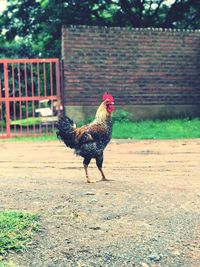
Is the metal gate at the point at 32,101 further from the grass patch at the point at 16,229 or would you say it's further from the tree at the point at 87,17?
the grass patch at the point at 16,229

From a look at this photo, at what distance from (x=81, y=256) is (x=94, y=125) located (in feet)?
8.30

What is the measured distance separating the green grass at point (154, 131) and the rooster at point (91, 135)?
4.73 m

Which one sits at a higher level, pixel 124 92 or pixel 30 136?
pixel 124 92


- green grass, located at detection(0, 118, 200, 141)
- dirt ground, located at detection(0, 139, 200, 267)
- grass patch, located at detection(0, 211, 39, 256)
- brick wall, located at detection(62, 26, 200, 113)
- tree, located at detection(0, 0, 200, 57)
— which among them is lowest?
green grass, located at detection(0, 118, 200, 141)

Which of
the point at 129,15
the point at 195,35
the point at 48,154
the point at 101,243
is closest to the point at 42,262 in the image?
the point at 101,243

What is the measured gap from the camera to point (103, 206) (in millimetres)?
4598

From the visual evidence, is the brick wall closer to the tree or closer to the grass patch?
the tree

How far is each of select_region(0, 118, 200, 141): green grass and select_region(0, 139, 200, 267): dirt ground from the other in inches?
116

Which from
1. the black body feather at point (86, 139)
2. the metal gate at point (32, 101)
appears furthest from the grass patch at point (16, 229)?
the metal gate at point (32, 101)

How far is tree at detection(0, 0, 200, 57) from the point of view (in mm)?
16906

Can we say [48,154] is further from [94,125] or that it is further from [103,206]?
[103,206]

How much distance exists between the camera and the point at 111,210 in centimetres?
448

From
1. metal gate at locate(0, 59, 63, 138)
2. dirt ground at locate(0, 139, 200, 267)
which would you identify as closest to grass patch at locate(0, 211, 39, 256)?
dirt ground at locate(0, 139, 200, 267)

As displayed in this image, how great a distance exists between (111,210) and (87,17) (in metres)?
13.8
